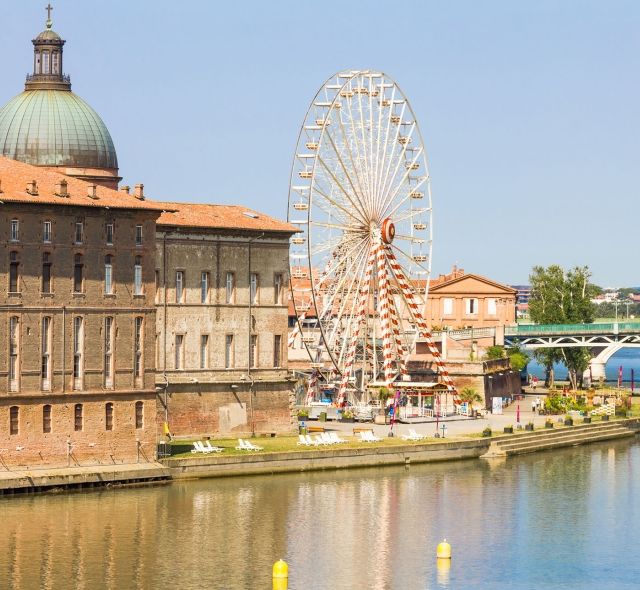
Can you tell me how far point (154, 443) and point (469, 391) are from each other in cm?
4834

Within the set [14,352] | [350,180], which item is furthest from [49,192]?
[350,180]

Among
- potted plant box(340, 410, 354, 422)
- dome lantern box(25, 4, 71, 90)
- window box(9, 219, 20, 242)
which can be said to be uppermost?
dome lantern box(25, 4, 71, 90)

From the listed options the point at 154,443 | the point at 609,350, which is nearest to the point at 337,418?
the point at 154,443

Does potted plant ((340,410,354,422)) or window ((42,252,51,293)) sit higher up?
window ((42,252,51,293))

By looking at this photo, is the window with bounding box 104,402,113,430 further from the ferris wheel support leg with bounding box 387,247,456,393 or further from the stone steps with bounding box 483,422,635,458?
the ferris wheel support leg with bounding box 387,247,456,393

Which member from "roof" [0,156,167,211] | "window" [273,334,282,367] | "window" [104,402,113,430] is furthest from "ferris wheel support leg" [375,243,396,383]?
"window" [104,402,113,430]

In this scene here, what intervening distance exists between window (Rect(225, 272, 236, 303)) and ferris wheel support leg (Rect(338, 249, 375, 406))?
19683 mm

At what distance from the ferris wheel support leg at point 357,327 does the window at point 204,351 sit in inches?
827

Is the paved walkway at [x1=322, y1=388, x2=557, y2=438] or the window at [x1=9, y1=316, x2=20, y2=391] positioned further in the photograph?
the paved walkway at [x1=322, y1=388, x2=557, y2=438]

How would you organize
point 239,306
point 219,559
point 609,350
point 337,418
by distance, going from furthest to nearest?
point 609,350, point 337,418, point 239,306, point 219,559

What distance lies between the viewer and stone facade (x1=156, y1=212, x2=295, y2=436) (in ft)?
373

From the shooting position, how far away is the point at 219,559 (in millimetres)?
81875

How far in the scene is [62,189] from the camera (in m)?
99.9

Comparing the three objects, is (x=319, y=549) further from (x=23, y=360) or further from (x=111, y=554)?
(x=23, y=360)
